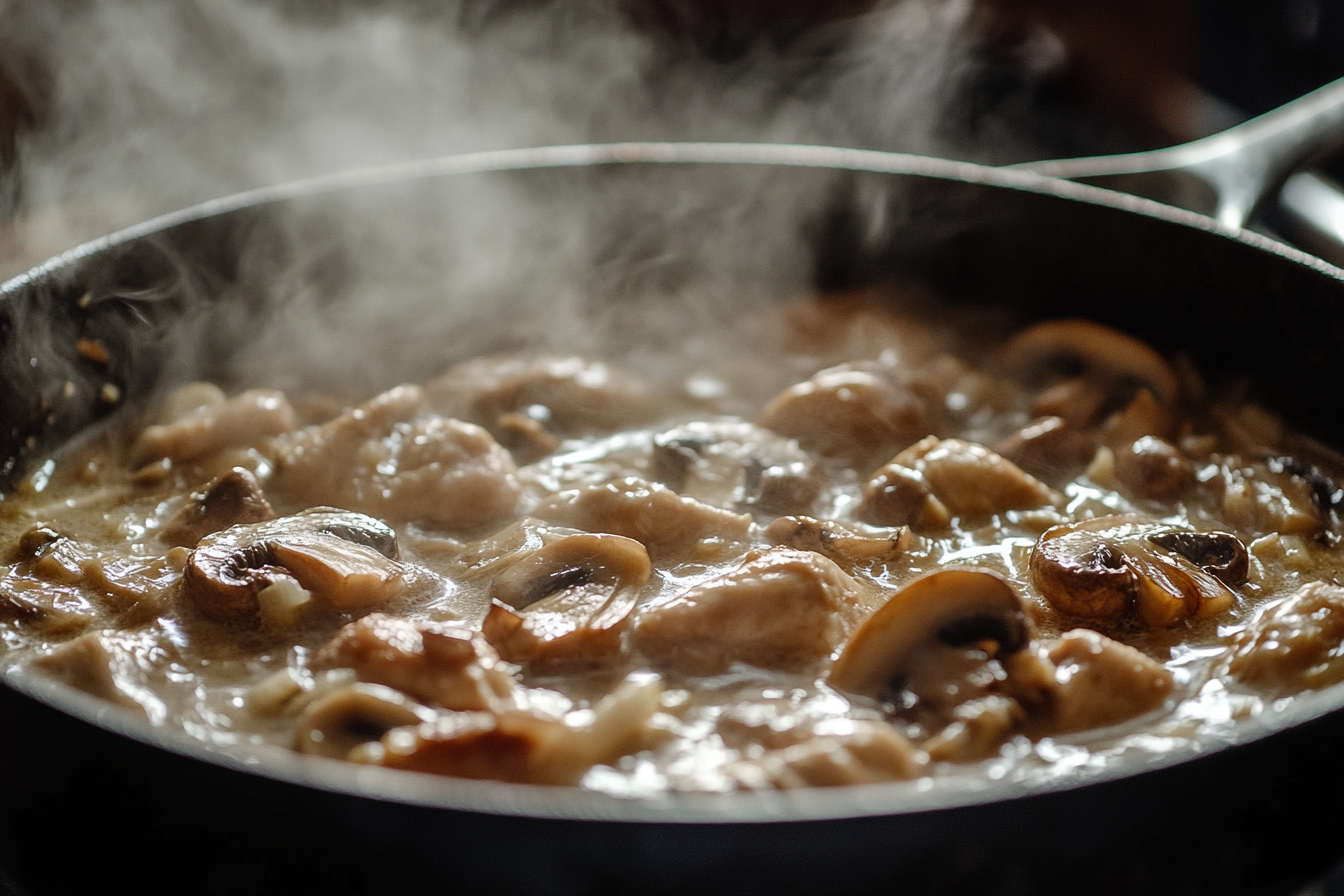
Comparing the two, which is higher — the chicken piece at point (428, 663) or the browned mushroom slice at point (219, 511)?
the browned mushroom slice at point (219, 511)

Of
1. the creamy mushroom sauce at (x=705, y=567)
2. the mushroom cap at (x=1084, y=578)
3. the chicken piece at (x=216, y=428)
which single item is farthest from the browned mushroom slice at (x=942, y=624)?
the chicken piece at (x=216, y=428)

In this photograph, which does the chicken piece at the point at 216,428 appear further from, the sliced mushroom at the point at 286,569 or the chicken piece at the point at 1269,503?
the chicken piece at the point at 1269,503

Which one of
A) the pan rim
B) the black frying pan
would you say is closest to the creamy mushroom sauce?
the black frying pan

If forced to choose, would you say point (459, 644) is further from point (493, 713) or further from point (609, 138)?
point (609, 138)

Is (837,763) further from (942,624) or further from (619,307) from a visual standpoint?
(619,307)

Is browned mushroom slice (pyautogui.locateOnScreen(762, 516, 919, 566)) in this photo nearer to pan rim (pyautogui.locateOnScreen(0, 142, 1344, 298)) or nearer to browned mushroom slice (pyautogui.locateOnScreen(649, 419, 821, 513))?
browned mushroom slice (pyautogui.locateOnScreen(649, 419, 821, 513))

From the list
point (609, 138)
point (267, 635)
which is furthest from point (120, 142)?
point (267, 635)
